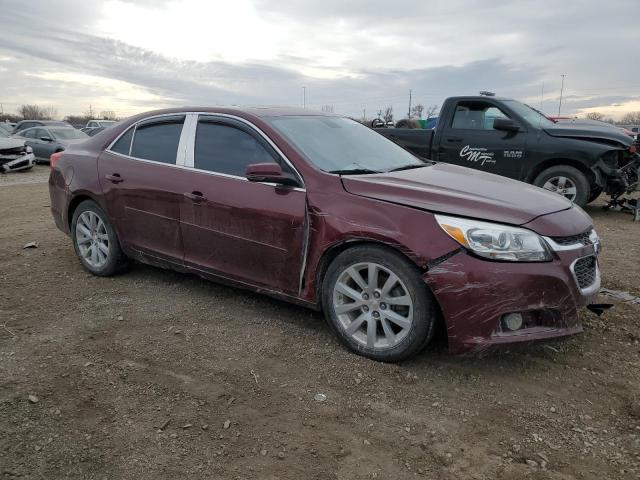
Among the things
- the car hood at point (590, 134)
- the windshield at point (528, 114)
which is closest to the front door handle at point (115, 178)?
the windshield at point (528, 114)

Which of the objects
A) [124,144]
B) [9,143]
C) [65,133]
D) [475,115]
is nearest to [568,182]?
[475,115]

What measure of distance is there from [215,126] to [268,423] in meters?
2.40

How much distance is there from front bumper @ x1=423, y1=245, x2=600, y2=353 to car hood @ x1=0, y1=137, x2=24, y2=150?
16.8 meters

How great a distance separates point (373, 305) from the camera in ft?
10.8

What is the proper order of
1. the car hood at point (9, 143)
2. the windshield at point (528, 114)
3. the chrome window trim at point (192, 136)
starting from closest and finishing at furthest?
the chrome window trim at point (192, 136)
the windshield at point (528, 114)
the car hood at point (9, 143)

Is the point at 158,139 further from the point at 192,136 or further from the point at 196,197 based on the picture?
the point at 196,197

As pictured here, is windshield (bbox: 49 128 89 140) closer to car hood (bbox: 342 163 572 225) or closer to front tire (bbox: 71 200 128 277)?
front tire (bbox: 71 200 128 277)

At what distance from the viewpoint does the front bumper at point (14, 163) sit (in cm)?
1591

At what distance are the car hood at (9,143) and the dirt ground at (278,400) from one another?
46.2ft

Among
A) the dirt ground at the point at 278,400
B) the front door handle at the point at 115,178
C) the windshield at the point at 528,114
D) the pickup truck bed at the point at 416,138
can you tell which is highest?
the windshield at the point at 528,114

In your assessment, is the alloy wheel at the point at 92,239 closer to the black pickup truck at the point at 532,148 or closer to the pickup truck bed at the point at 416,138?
the black pickup truck at the point at 532,148

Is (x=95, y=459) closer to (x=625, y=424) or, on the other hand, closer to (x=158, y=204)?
(x=158, y=204)

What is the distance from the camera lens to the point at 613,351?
3.52 m

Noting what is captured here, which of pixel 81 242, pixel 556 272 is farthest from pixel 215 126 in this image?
pixel 556 272
